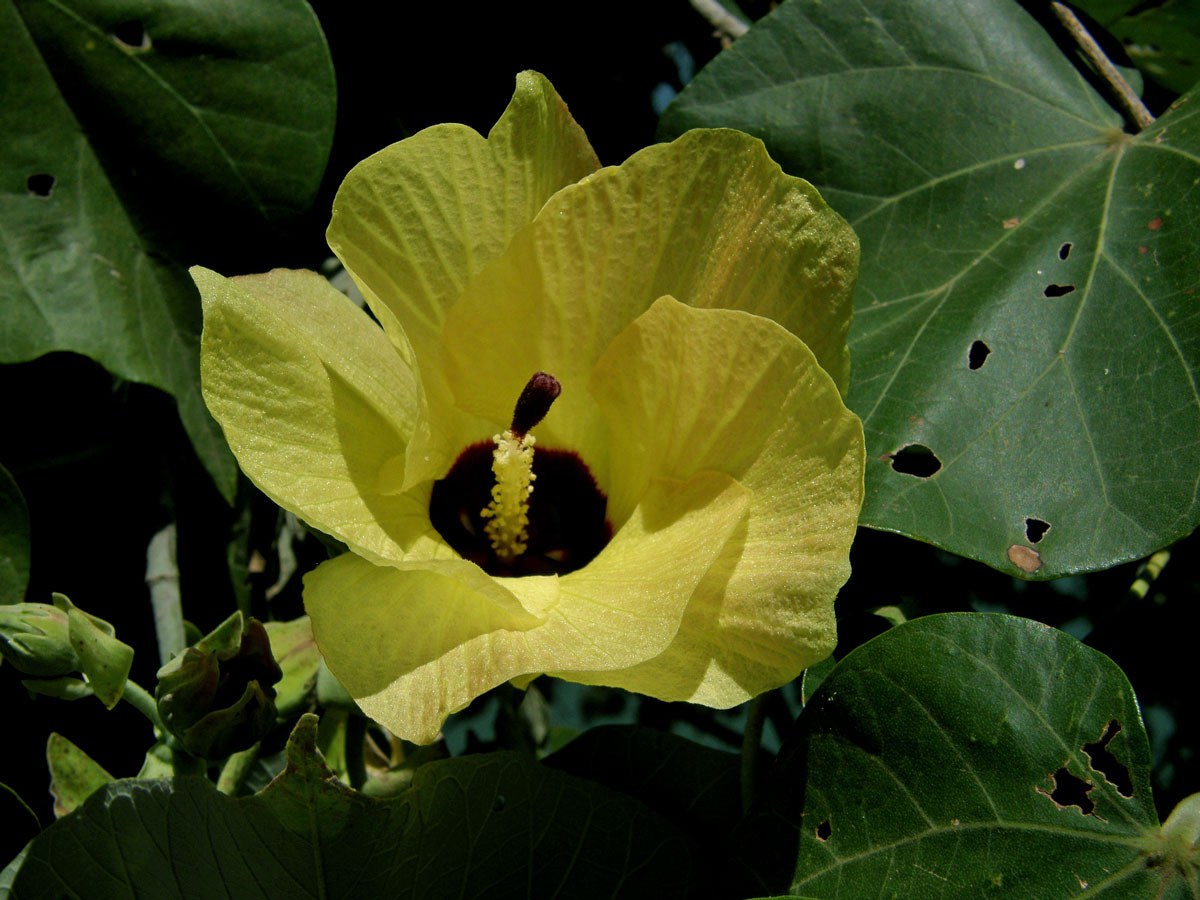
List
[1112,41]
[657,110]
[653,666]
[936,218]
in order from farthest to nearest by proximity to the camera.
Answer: [657,110]
[1112,41]
[936,218]
[653,666]

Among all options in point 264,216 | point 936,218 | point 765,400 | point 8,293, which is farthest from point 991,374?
point 8,293

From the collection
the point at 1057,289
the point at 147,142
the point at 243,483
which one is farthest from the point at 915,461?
the point at 147,142

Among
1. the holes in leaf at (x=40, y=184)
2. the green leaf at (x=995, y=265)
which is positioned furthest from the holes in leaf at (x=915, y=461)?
the holes in leaf at (x=40, y=184)

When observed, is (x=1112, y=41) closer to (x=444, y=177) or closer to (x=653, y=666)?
(x=444, y=177)

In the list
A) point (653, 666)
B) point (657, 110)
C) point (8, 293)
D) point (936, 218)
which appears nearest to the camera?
point (653, 666)

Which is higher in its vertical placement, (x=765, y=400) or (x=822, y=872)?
(x=765, y=400)

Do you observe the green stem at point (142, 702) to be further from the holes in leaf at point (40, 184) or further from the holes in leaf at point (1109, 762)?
the holes in leaf at point (1109, 762)
